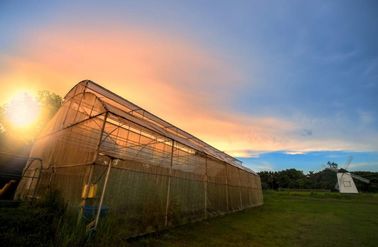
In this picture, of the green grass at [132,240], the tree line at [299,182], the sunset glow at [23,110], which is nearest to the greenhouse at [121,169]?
the green grass at [132,240]

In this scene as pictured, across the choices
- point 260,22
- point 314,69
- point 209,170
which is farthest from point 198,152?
point 314,69

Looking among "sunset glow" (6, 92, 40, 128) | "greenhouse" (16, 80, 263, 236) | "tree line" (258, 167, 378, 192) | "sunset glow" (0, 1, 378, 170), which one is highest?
"sunset glow" (6, 92, 40, 128)

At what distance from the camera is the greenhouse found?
6.03 meters

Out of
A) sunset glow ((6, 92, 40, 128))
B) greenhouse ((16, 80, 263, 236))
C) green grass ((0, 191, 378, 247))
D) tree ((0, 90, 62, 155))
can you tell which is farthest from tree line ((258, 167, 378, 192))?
sunset glow ((6, 92, 40, 128))

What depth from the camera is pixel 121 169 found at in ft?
21.3

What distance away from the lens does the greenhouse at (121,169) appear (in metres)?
6.03

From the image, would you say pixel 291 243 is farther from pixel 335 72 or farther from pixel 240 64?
pixel 335 72

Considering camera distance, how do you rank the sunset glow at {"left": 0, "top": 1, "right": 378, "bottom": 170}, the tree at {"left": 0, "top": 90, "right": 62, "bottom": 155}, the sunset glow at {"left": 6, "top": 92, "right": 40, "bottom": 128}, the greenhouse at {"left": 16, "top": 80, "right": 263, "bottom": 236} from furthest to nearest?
the sunset glow at {"left": 6, "top": 92, "right": 40, "bottom": 128} → the tree at {"left": 0, "top": 90, "right": 62, "bottom": 155} → the sunset glow at {"left": 0, "top": 1, "right": 378, "bottom": 170} → the greenhouse at {"left": 16, "top": 80, "right": 263, "bottom": 236}

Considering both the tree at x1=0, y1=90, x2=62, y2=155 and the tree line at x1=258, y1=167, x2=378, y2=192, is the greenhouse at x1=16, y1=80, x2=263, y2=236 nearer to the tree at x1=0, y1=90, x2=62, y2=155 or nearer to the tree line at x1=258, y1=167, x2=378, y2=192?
the tree at x1=0, y1=90, x2=62, y2=155

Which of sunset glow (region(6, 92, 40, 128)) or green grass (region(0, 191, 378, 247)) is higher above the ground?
sunset glow (region(6, 92, 40, 128))

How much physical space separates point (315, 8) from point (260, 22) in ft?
6.81

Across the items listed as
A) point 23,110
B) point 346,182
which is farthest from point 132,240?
point 346,182

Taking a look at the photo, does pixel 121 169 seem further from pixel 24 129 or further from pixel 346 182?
→ pixel 346 182

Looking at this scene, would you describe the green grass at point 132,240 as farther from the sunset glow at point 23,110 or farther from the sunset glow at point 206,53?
the sunset glow at point 23,110
